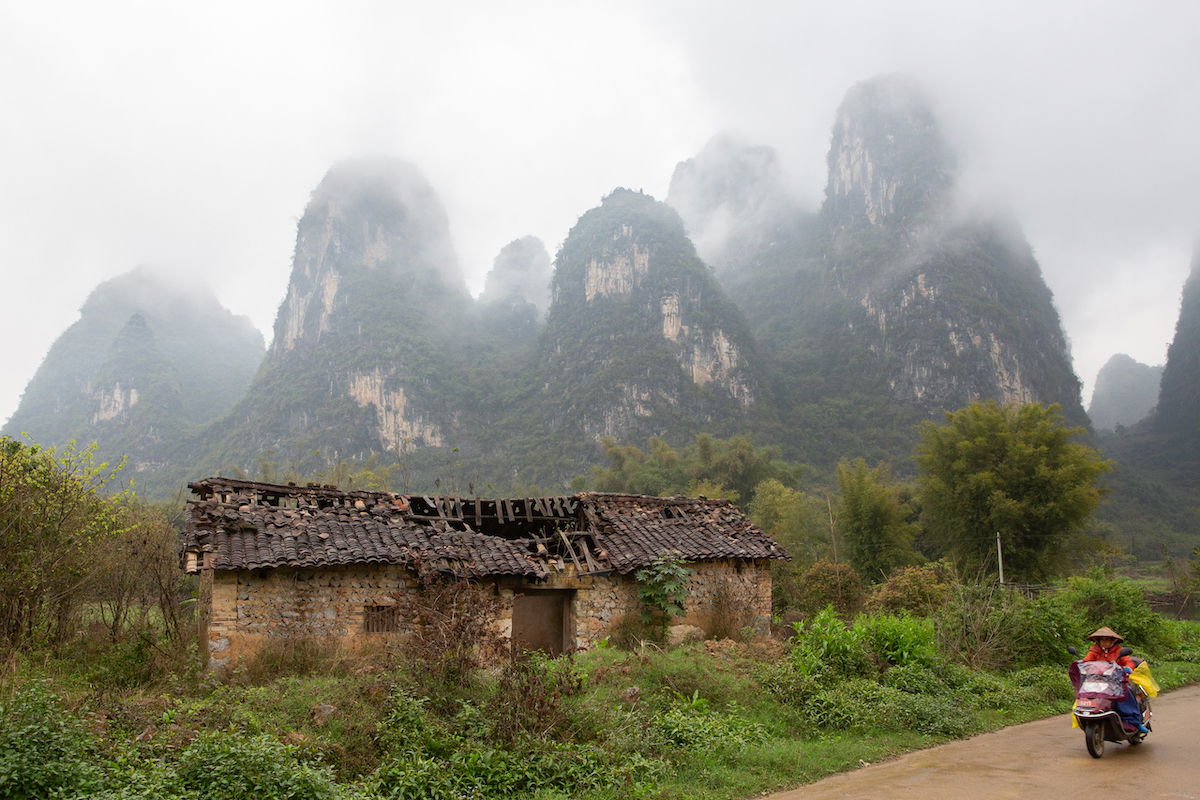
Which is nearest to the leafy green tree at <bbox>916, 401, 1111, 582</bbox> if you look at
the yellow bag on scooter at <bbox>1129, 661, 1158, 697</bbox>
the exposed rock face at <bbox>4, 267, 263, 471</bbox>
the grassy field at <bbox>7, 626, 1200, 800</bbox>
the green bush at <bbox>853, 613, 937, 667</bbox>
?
the grassy field at <bbox>7, 626, 1200, 800</bbox>

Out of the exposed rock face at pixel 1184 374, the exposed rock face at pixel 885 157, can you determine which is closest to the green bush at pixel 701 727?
the exposed rock face at pixel 1184 374

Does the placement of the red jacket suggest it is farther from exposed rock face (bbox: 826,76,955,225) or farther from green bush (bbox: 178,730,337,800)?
exposed rock face (bbox: 826,76,955,225)

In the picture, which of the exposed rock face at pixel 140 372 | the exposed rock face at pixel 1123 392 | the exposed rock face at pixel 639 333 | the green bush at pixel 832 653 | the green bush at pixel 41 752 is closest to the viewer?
the green bush at pixel 41 752

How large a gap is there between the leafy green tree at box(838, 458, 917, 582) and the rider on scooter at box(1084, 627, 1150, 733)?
18983 mm

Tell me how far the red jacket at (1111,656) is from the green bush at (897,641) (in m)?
2.95

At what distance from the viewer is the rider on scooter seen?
7289mm

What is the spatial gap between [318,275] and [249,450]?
3589cm

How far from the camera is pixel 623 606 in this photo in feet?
42.0

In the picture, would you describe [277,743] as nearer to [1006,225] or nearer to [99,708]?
[99,708]

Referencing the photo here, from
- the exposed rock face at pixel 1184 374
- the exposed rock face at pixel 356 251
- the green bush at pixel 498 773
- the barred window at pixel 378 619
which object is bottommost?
the green bush at pixel 498 773

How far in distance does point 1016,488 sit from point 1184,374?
293 ft

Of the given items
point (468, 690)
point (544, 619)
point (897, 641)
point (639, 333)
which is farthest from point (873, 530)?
point (639, 333)

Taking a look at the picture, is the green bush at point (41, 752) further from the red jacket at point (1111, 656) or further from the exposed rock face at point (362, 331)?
the exposed rock face at point (362, 331)

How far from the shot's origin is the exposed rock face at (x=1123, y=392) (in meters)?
126
